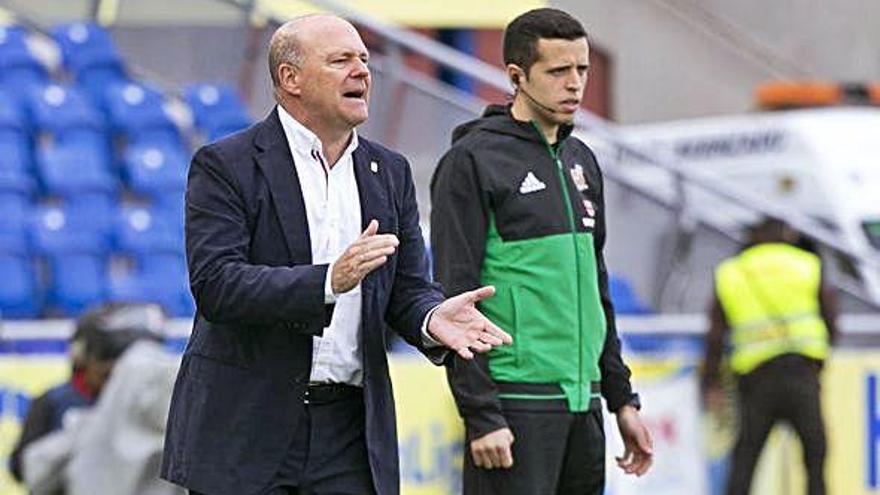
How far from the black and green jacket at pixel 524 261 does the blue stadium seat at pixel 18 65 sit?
7285 millimetres

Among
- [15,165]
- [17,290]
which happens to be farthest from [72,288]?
[15,165]

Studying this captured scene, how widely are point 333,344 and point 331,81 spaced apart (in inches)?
24.2

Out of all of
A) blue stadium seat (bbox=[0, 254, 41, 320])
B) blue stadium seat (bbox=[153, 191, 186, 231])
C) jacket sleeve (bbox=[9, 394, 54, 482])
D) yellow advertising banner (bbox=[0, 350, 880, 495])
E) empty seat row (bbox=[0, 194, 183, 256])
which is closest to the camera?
jacket sleeve (bbox=[9, 394, 54, 482])

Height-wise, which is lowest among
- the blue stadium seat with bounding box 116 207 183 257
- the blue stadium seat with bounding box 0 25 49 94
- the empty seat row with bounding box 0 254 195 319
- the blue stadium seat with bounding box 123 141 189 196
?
the empty seat row with bounding box 0 254 195 319

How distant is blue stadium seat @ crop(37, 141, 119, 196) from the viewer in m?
13.3

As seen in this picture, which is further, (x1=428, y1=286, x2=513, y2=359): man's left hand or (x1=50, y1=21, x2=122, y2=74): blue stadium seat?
(x1=50, y1=21, x2=122, y2=74): blue stadium seat

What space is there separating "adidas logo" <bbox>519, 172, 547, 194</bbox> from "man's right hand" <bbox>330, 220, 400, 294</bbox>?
5.41 ft

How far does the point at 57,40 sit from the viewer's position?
14.6 metres

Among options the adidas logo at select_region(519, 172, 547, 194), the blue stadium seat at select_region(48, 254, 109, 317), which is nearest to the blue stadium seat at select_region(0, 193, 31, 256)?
the blue stadium seat at select_region(48, 254, 109, 317)

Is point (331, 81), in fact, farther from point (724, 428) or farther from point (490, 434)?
point (724, 428)

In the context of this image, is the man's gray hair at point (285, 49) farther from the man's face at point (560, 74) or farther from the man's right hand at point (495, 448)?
the man's right hand at point (495, 448)

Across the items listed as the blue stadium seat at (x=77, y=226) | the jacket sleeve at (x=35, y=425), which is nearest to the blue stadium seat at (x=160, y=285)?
the blue stadium seat at (x=77, y=226)

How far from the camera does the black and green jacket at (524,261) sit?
6906 mm

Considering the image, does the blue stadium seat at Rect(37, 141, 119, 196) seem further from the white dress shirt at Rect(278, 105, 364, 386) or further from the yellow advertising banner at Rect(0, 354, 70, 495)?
the white dress shirt at Rect(278, 105, 364, 386)
